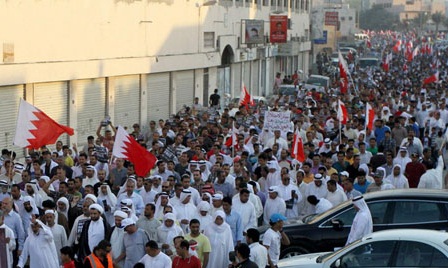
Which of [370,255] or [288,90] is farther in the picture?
[288,90]

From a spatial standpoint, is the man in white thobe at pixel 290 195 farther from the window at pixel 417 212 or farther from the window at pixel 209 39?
the window at pixel 209 39

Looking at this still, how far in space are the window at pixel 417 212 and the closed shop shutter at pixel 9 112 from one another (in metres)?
12.3

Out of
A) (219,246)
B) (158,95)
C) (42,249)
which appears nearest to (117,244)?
(42,249)

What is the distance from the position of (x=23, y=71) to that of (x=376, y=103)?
12499 mm

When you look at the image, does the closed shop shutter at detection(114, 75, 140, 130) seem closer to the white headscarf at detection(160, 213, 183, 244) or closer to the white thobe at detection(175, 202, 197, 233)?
the white thobe at detection(175, 202, 197, 233)

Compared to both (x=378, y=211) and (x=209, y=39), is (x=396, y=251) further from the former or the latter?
(x=209, y=39)

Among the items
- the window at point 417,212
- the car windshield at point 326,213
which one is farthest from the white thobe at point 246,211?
the window at point 417,212

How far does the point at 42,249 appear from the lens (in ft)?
43.5

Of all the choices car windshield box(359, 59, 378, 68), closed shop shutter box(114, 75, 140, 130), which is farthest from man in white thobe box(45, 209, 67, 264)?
car windshield box(359, 59, 378, 68)

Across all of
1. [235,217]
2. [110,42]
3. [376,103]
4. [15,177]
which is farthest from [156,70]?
[235,217]

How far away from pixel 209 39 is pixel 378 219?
27350mm

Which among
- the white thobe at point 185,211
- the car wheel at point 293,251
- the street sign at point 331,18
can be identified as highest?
the street sign at point 331,18

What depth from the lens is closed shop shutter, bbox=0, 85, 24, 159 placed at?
→ 81.9ft

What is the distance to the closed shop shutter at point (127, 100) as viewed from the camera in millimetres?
32281
